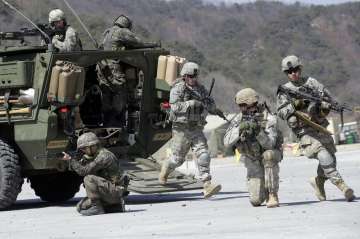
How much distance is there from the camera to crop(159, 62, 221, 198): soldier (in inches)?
591

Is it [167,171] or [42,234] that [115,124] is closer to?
[167,171]

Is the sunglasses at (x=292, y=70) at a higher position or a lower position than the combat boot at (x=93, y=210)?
higher

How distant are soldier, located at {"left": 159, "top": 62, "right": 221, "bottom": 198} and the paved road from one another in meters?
0.60

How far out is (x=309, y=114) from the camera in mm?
13312

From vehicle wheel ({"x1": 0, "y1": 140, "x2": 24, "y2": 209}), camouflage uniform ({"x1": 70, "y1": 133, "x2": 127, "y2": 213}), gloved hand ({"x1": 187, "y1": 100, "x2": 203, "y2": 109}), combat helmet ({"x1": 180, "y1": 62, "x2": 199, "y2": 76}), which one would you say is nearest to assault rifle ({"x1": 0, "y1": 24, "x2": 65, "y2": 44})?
vehicle wheel ({"x1": 0, "y1": 140, "x2": 24, "y2": 209})

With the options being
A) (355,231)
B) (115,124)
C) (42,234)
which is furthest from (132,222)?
(115,124)

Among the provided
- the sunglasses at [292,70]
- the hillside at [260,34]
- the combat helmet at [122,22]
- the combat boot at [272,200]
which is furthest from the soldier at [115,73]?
the hillside at [260,34]

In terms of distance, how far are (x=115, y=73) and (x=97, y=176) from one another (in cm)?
321

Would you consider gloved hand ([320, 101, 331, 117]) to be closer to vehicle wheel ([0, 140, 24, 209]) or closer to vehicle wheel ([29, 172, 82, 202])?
vehicle wheel ([0, 140, 24, 209])

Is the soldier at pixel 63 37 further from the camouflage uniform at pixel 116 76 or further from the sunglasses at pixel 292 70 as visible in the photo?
the sunglasses at pixel 292 70

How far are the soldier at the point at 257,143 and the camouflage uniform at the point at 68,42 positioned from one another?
3223 millimetres

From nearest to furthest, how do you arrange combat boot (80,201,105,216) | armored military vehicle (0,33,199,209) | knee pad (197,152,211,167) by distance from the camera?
combat boot (80,201,105,216)
armored military vehicle (0,33,199,209)
knee pad (197,152,211,167)

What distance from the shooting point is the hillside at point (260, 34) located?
82438 mm

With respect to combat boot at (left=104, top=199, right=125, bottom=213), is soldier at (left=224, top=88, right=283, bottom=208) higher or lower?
higher
